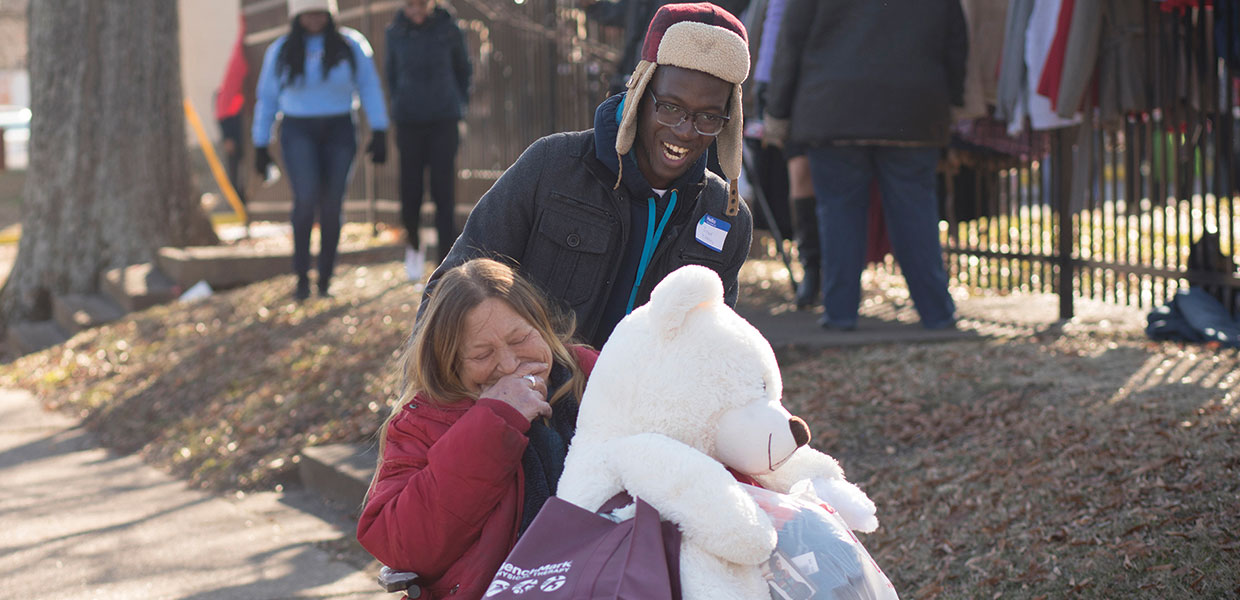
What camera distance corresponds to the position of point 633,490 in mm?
2199

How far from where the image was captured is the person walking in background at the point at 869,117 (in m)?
6.20

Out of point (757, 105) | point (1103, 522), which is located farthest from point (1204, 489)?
point (757, 105)

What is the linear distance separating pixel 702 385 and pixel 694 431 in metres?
0.08

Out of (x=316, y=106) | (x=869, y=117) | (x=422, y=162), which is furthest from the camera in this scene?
(x=422, y=162)

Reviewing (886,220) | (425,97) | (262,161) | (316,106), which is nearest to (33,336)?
(262,161)

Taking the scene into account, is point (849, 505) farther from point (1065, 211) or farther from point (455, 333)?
point (1065, 211)

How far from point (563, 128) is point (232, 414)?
13.2ft

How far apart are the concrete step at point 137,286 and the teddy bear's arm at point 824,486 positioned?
9.00 metres

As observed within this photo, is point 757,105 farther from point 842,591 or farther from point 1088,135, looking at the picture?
point 842,591

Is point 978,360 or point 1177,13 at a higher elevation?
point 1177,13

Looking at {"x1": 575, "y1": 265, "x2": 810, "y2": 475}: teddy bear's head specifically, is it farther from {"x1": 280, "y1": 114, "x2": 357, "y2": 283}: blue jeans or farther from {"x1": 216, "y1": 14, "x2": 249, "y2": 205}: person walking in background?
{"x1": 216, "y1": 14, "x2": 249, "y2": 205}: person walking in background

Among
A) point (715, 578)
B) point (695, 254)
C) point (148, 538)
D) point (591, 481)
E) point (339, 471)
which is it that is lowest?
point (148, 538)

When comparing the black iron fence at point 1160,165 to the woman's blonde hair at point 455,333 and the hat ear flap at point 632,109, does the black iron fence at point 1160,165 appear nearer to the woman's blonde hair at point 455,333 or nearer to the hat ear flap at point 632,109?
the hat ear flap at point 632,109

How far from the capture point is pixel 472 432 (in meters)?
2.48
